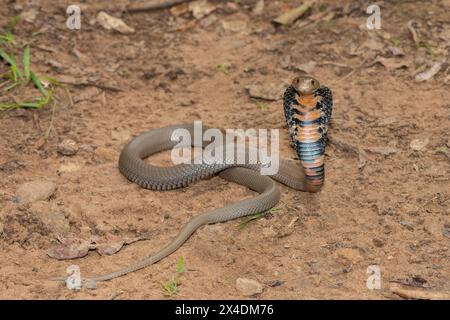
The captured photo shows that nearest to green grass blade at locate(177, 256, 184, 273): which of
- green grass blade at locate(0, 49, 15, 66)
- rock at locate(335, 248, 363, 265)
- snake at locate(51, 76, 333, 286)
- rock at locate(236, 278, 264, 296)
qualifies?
snake at locate(51, 76, 333, 286)

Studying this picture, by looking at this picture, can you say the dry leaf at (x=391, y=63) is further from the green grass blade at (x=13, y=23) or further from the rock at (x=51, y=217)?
the green grass blade at (x=13, y=23)

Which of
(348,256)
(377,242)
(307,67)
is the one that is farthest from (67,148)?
(377,242)

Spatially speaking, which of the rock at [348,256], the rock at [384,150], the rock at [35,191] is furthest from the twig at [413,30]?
the rock at [35,191]

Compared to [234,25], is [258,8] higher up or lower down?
higher up

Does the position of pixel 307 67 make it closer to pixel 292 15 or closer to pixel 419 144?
pixel 292 15

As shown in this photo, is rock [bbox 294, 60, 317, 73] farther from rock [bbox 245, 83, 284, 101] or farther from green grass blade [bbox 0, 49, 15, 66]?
green grass blade [bbox 0, 49, 15, 66]

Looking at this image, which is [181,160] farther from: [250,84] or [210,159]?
[250,84]
